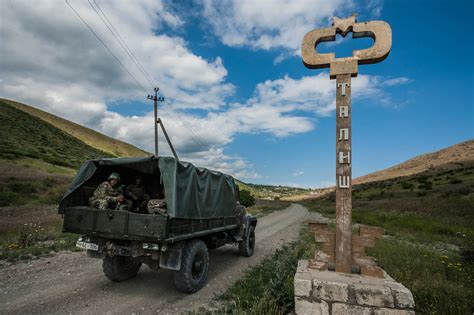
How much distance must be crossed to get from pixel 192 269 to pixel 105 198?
2516mm

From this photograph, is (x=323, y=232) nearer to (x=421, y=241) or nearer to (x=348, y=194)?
(x=348, y=194)

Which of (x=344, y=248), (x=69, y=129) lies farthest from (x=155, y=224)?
(x=69, y=129)

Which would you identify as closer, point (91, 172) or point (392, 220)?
point (91, 172)

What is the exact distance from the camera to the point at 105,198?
6172mm

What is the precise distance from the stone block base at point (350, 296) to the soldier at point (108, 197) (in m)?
4.41

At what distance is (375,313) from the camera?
11.1 ft

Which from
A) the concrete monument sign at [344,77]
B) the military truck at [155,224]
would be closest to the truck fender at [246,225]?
the military truck at [155,224]

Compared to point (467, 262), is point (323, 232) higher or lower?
higher

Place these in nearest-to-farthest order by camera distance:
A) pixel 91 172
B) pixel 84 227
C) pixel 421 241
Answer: pixel 84 227 → pixel 91 172 → pixel 421 241

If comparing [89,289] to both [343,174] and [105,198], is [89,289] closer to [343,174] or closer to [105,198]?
[105,198]

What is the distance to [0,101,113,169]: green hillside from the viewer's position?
35.9 m

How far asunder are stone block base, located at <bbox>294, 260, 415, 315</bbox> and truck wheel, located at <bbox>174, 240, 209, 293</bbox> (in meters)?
2.72

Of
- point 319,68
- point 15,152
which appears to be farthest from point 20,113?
point 319,68

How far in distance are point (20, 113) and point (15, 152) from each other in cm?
3129
